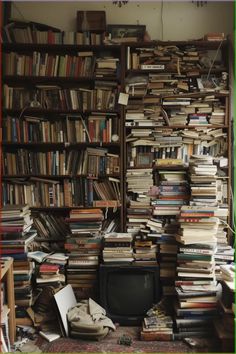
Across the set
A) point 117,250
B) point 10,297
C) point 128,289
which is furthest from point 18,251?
point 128,289

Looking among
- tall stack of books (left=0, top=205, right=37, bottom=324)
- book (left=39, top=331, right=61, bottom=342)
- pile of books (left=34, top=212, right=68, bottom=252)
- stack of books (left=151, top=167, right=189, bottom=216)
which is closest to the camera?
book (left=39, top=331, right=61, bottom=342)

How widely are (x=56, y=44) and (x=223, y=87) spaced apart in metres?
1.59

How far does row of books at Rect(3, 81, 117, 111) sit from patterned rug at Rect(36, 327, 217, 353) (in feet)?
6.49

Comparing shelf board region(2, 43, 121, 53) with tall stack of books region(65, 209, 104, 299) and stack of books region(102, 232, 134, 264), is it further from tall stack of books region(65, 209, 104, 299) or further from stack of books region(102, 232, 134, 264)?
stack of books region(102, 232, 134, 264)

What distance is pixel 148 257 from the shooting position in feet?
10.4

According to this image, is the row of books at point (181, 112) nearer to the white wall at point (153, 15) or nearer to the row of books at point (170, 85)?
the row of books at point (170, 85)

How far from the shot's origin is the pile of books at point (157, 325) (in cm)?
278

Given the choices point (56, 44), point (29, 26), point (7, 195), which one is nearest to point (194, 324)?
point (7, 195)

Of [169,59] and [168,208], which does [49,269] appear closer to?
[168,208]

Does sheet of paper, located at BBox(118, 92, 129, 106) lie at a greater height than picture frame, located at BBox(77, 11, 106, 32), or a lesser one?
lesser

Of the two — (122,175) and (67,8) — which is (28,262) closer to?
(122,175)

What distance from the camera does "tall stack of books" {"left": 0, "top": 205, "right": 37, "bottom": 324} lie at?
119 inches

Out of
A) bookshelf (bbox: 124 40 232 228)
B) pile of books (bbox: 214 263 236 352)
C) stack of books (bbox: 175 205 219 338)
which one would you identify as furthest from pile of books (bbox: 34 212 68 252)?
pile of books (bbox: 214 263 236 352)

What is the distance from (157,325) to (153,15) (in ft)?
9.27
